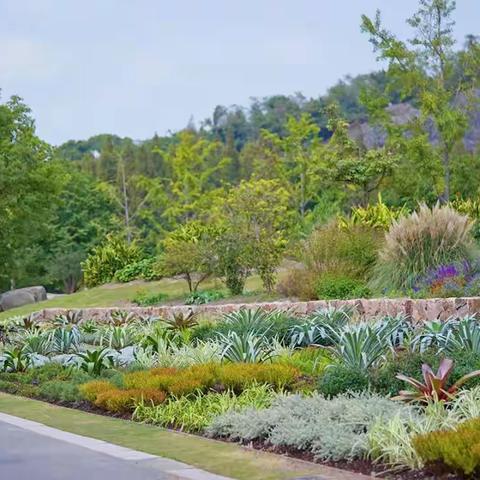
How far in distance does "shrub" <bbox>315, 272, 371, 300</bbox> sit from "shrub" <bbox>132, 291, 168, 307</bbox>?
9.13 m

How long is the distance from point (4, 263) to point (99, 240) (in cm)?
1929

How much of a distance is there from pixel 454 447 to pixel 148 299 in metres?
22.6

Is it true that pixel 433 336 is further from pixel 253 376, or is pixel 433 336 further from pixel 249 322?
pixel 249 322

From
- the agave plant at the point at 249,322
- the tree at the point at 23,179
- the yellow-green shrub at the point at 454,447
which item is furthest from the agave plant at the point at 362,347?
the tree at the point at 23,179

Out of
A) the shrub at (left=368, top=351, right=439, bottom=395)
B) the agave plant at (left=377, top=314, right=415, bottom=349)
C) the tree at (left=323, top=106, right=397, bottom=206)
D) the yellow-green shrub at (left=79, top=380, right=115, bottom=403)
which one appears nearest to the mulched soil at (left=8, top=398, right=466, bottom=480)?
the shrub at (left=368, top=351, right=439, bottom=395)

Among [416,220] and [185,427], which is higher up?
[416,220]

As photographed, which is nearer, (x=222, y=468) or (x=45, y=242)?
(x=222, y=468)

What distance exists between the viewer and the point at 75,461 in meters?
7.61

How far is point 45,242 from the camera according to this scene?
57.8 meters

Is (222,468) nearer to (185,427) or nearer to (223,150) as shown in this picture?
(185,427)

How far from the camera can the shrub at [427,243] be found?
17.8m

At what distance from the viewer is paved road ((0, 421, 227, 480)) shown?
693 centimetres

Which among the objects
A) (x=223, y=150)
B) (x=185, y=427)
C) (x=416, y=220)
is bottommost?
(x=185, y=427)

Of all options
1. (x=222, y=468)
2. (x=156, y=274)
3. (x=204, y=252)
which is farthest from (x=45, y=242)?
(x=222, y=468)
